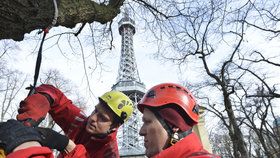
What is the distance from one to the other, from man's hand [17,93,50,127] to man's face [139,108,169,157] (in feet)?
2.84

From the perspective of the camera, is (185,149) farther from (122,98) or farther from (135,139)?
(135,139)

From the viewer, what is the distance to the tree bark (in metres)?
3.05

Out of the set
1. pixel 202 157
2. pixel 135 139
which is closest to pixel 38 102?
pixel 202 157

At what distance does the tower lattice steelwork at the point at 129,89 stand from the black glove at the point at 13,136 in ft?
158

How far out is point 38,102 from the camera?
105 inches

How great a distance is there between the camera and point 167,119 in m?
2.40

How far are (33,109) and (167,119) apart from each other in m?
1.12

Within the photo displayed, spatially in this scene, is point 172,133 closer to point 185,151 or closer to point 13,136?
point 185,151

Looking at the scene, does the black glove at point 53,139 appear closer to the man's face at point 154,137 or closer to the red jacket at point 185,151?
the man's face at point 154,137

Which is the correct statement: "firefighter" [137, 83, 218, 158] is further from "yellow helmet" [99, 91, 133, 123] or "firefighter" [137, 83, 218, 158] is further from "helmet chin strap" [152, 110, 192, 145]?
"yellow helmet" [99, 91, 133, 123]

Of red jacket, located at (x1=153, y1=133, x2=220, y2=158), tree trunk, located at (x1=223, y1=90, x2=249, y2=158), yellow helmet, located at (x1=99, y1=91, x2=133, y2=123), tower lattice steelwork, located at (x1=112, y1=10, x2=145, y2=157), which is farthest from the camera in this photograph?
tower lattice steelwork, located at (x1=112, y1=10, x2=145, y2=157)

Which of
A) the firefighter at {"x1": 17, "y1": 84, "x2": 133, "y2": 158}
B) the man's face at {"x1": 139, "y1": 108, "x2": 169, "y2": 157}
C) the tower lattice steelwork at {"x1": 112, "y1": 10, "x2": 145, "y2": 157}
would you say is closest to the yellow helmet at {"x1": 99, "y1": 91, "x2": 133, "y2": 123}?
the firefighter at {"x1": 17, "y1": 84, "x2": 133, "y2": 158}

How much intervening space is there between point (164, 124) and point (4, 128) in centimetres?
127

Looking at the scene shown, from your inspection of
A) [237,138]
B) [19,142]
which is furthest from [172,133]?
[237,138]
